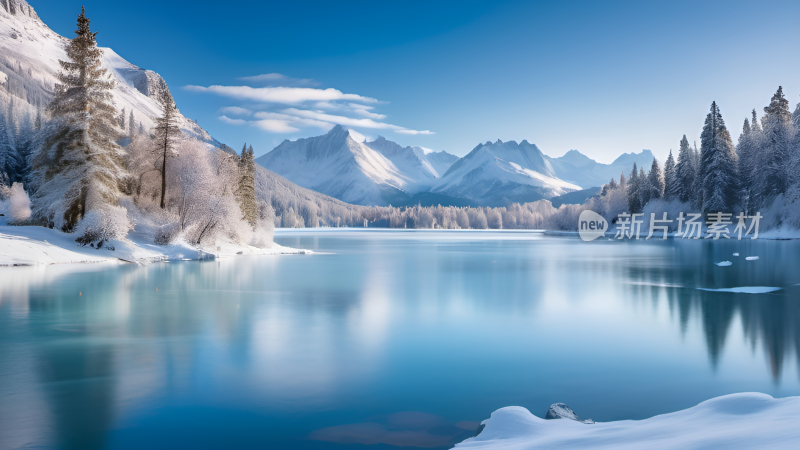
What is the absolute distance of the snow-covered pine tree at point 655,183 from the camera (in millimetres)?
109875

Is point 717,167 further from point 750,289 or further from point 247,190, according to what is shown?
point 247,190

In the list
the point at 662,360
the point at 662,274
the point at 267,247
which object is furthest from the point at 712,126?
the point at 662,360

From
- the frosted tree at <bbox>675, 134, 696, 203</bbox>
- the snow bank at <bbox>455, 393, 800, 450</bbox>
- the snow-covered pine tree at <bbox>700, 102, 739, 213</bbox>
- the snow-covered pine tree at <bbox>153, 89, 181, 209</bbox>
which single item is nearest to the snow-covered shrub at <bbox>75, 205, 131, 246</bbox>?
the snow-covered pine tree at <bbox>153, 89, 181, 209</bbox>

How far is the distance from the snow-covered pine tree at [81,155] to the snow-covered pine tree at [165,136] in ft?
29.8

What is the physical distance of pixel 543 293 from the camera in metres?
26.8

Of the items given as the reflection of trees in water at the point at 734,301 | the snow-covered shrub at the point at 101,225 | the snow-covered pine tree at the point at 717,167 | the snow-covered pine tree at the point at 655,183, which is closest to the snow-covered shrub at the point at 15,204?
the snow-covered shrub at the point at 101,225

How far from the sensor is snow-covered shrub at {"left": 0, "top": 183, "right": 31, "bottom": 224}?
5219 centimetres

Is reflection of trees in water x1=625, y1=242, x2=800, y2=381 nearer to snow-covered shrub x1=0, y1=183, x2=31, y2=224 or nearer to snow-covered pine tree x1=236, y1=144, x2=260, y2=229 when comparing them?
snow-covered pine tree x1=236, y1=144, x2=260, y2=229

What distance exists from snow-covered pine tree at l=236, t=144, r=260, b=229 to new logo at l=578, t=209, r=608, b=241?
9141 cm

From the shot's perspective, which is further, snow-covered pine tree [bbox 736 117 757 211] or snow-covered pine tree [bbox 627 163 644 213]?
snow-covered pine tree [bbox 627 163 644 213]

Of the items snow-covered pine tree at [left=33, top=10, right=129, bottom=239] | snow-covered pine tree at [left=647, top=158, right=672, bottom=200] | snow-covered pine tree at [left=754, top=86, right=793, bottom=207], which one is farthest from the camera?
snow-covered pine tree at [left=647, top=158, right=672, bottom=200]

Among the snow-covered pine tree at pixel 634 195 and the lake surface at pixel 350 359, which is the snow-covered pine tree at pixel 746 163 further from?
the lake surface at pixel 350 359

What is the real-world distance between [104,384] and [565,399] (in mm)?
9979

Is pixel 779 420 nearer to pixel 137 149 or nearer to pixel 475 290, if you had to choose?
pixel 475 290
